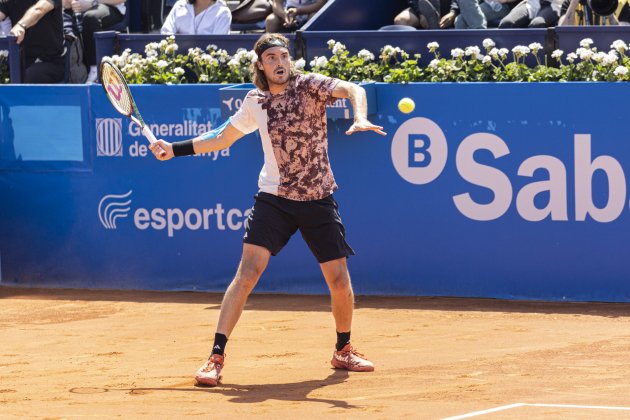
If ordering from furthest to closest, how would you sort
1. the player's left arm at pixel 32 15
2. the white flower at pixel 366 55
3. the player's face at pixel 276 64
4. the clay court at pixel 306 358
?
the player's left arm at pixel 32 15, the white flower at pixel 366 55, the player's face at pixel 276 64, the clay court at pixel 306 358

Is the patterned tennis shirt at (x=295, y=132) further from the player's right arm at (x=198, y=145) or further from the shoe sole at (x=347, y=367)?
the shoe sole at (x=347, y=367)

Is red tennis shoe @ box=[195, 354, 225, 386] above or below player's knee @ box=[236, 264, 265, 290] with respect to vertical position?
below

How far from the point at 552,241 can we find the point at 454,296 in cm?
88

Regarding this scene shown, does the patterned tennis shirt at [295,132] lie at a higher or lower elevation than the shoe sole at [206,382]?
higher

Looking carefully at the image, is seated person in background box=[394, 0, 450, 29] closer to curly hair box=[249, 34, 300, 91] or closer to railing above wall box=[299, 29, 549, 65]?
railing above wall box=[299, 29, 549, 65]

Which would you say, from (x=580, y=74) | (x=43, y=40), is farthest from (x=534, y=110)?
(x=43, y=40)

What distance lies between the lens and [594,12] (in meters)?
10.9

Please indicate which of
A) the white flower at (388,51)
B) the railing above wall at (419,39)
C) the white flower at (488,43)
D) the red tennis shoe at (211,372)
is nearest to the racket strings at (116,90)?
the red tennis shoe at (211,372)

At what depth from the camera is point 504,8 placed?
39.0ft

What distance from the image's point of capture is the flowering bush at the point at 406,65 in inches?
378

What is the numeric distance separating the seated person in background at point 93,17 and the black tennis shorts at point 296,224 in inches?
243

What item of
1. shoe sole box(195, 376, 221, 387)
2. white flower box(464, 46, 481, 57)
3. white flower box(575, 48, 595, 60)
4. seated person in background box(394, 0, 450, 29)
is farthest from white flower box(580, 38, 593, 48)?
shoe sole box(195, 376, 221, 387)

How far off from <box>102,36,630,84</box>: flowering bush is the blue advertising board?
27 centimetres

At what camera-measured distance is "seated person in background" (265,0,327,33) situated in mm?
12547
